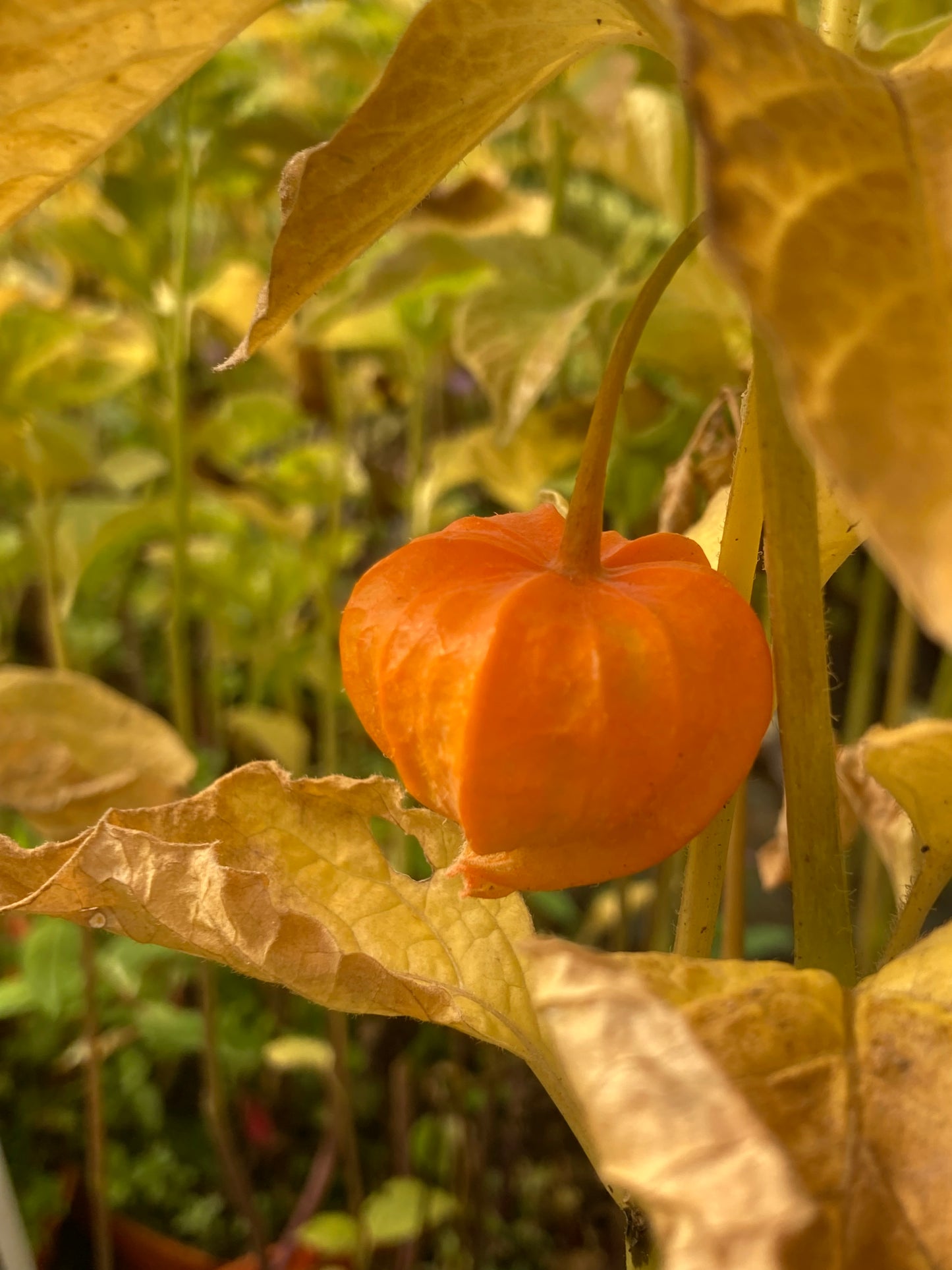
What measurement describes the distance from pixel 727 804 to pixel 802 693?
0.14 ft

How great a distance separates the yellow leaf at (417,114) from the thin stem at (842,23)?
2.0 inches

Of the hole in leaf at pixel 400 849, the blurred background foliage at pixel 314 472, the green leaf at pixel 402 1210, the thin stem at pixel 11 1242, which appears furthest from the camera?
the hole in leaf at pixel 400 849

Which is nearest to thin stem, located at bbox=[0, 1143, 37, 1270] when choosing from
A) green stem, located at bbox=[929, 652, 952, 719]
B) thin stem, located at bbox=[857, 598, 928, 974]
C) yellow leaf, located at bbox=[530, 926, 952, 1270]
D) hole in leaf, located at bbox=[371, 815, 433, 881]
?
yellow leaf, located at bbox=[530, 926, 952, 1270]

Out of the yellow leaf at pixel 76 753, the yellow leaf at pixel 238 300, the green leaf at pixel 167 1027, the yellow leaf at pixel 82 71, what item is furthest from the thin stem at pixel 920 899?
the yellow leaf at pixel 238 300

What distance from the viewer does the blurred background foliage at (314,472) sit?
0.66 metres

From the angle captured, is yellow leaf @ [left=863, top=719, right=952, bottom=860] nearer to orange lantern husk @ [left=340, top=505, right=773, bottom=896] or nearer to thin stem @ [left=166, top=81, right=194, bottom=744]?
orange lantern husk @ [left=340, top=505, right=773, bottom=896]

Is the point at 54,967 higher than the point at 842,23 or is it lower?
lower

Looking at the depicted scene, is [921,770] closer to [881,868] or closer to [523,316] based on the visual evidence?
[523,316]

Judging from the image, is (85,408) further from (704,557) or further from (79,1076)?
(704,557)

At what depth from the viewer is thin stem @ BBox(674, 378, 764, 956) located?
260mm

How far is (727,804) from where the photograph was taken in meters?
0.27

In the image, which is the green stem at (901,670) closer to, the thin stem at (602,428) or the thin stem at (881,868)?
the thin stem at (881,868)

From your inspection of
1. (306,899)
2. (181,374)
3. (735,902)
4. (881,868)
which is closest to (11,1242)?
(306,899)

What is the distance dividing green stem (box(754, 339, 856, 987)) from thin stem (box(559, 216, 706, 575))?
0.09 feet
